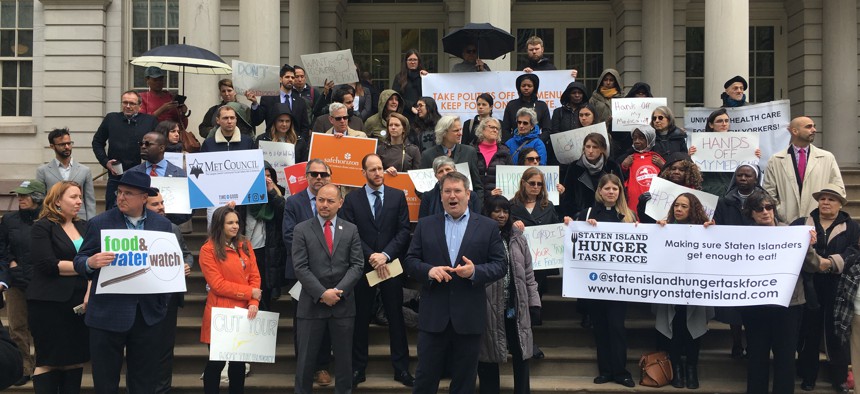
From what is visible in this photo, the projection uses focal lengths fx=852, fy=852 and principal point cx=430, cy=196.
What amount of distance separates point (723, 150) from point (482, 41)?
3.80 metres

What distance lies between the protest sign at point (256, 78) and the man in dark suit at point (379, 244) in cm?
407

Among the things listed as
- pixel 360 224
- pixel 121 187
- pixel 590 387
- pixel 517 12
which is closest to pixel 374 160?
pixel 360 224

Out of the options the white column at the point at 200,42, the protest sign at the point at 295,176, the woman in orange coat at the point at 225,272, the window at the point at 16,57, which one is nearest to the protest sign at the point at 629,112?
the protest sign at the point at 295,176

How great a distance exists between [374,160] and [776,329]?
421 cm

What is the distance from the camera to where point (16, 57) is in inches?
741

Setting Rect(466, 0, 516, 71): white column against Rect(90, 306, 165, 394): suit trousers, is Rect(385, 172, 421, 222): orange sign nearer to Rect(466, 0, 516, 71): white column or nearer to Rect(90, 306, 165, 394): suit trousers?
Rect(90, 306, 165, 394): suit trousers

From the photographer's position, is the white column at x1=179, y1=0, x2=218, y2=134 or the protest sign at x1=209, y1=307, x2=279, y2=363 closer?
the protest sign at x1=209, y1=307, x2=279, y2=363

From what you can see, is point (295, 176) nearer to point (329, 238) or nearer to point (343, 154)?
point (343, 154)

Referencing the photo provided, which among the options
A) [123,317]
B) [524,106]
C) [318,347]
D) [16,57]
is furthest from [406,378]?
[16,57]

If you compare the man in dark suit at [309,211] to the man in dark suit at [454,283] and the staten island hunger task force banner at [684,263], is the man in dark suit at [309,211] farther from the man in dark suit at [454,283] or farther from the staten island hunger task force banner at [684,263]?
the staten island hunger task force banner at [684,263]

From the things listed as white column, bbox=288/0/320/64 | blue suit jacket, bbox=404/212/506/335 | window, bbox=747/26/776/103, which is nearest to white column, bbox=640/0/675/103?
window, bbox=747/26/776/103

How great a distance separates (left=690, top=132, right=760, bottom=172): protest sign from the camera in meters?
9.92

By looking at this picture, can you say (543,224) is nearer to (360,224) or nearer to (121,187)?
(360,224)

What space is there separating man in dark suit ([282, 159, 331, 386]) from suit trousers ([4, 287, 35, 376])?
2837 mm
